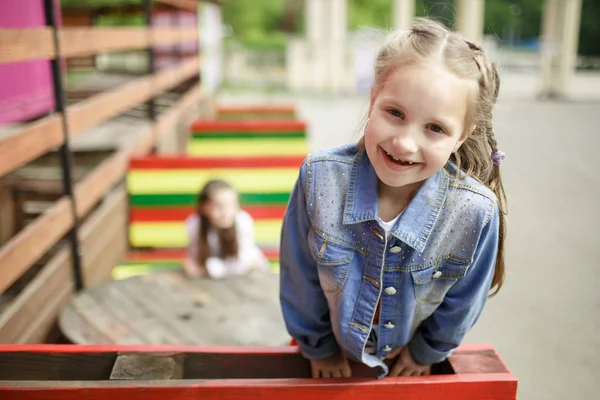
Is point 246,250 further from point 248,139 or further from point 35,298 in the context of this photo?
point 248,139

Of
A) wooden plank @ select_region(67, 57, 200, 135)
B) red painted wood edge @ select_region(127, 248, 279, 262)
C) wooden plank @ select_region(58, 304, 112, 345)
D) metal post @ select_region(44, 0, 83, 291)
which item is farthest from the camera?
red painted wood edge @ select_region(127, 248, 279, 262)

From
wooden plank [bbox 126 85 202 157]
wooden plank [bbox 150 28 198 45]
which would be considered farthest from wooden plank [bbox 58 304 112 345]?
wooden plank [bbox 150 28 198 45]

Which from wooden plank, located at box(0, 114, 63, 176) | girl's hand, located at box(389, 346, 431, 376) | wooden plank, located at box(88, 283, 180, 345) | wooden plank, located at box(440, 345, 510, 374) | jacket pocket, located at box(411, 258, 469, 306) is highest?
wooden plank, located at box(0, 114, 63, 176)

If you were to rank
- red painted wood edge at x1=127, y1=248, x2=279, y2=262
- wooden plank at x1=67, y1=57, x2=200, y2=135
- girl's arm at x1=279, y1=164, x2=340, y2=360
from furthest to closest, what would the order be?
red painted wood edge at x1=127, y1=248, x2=279, y2=262
wooden plank at x1=67, y1=57, x2=200, y2=135
girl's arm at x1=279, y1=164, x2=340, y2=360

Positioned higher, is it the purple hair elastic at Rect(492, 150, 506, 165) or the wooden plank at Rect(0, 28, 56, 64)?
the wooden plank at Rect(0, 28, 56, 64)

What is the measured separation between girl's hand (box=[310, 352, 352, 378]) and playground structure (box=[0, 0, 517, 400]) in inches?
2.0

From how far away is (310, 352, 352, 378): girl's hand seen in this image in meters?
1.43

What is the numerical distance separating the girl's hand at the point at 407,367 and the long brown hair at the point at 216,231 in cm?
172

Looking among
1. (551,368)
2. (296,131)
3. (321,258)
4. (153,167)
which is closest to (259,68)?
(296,131)

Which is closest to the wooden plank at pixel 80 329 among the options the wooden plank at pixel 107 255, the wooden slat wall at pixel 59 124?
the wooden plank at pixel 107 255

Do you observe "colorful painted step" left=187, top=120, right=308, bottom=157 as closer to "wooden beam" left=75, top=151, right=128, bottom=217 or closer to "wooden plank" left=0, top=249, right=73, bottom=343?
"wooden beam" left=75, top=151, right=128, bottom=217

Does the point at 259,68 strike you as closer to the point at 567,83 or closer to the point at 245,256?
the point at 567,83

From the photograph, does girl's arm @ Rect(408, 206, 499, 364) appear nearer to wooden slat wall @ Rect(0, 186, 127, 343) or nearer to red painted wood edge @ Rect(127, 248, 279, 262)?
wooden slat wall @ Rect(0, 186, 127, 343)

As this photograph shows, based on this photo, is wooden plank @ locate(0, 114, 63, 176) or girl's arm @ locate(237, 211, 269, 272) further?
girl's arm @ locate(237, 211, 269, 272)
